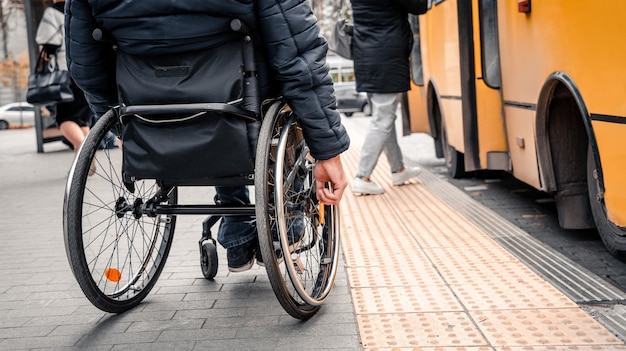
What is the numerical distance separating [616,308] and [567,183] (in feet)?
4.79

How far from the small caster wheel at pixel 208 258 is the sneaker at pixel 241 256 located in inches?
6.2

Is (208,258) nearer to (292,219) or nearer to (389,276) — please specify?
→ (292,219)

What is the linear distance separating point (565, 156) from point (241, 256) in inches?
84.6

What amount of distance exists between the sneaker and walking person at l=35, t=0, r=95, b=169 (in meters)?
4.86

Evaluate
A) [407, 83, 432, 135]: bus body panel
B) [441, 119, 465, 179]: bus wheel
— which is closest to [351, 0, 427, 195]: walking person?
[441, 119, 465, 179]: bus wheel

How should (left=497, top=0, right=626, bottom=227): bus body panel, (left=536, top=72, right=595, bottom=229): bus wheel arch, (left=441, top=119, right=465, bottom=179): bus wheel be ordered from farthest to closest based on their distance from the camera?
(left=441, top=119, right=465, bottom=179): bus wheel, (left=536, top=72, right=595, bottom=229): bus wheel arch, (left=497, top=0, right=626, bottom=227): bus body panel

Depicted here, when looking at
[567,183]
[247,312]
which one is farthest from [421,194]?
[247,312]

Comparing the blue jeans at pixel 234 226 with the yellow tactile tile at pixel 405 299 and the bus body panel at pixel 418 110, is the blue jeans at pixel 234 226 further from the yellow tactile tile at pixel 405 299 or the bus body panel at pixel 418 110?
the bus body panel at pixel 418 110

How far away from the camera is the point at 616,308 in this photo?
11.9ft

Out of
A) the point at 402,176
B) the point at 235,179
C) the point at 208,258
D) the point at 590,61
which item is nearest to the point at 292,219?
the point at 235,179

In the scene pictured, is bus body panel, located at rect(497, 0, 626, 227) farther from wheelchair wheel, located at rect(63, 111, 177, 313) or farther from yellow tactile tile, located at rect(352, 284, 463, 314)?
wheelchair wheel, located at rect(63, 111, 177, 313)

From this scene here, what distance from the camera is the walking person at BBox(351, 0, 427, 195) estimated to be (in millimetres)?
7082

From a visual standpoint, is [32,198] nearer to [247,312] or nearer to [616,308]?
[247,312]

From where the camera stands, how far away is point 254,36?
3.27 meters
